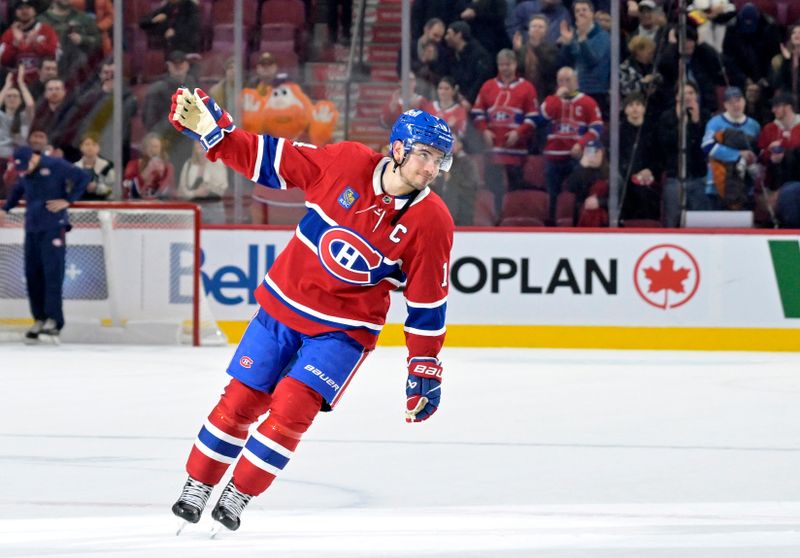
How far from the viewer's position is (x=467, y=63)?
412 inches

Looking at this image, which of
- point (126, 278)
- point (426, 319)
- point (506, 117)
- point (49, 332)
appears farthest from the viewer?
→ point (506, 117)

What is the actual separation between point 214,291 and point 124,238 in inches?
27.9

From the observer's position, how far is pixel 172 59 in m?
10.7

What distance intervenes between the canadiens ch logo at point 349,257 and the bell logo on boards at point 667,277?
20.6ft

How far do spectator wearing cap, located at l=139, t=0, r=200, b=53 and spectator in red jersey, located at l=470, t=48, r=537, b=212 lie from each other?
212cm

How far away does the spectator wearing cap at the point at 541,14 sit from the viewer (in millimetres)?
10344

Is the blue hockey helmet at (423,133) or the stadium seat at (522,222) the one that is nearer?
the blue hockey helmet at (423,133)

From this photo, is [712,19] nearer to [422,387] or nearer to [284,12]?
[284,12]

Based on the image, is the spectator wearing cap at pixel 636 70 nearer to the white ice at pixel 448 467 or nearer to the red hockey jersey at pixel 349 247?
the white ice at pixel 448 467

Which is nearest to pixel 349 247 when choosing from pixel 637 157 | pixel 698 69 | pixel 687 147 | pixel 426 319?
pixel 426 319

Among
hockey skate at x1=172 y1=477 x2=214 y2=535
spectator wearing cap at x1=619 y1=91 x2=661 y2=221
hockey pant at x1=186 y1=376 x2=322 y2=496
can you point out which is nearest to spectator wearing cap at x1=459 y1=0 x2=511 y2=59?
spectator wearing cap at x1=619 y1=91 x2=661 y2=221

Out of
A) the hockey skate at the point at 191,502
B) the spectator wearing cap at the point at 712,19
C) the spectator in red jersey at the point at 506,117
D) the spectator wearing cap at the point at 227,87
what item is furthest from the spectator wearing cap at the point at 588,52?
the hockey skate at the point at 191,502

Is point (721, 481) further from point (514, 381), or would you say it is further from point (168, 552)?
point (514, 381)

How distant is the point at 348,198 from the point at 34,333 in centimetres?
626
